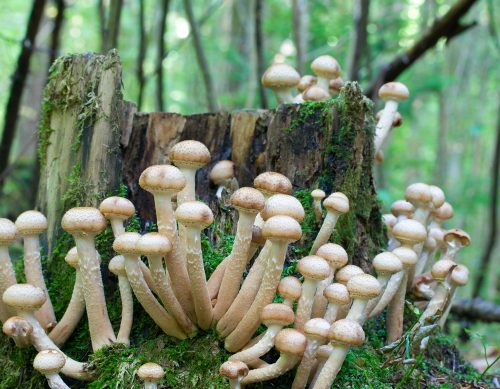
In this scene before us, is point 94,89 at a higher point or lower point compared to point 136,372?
higher

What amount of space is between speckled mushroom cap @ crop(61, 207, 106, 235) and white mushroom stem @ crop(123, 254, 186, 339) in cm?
24

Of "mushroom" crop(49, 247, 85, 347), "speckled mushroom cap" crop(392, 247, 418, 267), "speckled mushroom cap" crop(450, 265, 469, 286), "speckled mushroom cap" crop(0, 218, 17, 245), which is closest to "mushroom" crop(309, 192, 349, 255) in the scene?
"speckled mushroom cap" crop(392, 247, 418, 267)

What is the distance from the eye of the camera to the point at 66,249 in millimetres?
3637

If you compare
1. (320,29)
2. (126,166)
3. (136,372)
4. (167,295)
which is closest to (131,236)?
(167,295)

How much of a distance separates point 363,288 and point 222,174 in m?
1.61

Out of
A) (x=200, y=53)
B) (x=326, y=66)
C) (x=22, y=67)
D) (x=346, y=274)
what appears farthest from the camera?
(x=200, y=53)

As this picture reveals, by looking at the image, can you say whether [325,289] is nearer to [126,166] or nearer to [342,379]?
[342,379]

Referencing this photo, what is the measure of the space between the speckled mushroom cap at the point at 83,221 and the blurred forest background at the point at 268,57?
6.89 feet

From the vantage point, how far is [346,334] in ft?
8.17

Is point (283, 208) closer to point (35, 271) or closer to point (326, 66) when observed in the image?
point (35, 271)

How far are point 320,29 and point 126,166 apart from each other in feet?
19.9

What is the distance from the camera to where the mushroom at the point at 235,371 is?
2.53 meters

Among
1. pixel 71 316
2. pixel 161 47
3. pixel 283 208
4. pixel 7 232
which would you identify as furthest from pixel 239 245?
pixel 161 47

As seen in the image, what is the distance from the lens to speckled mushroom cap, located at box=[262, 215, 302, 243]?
8.28 ft
